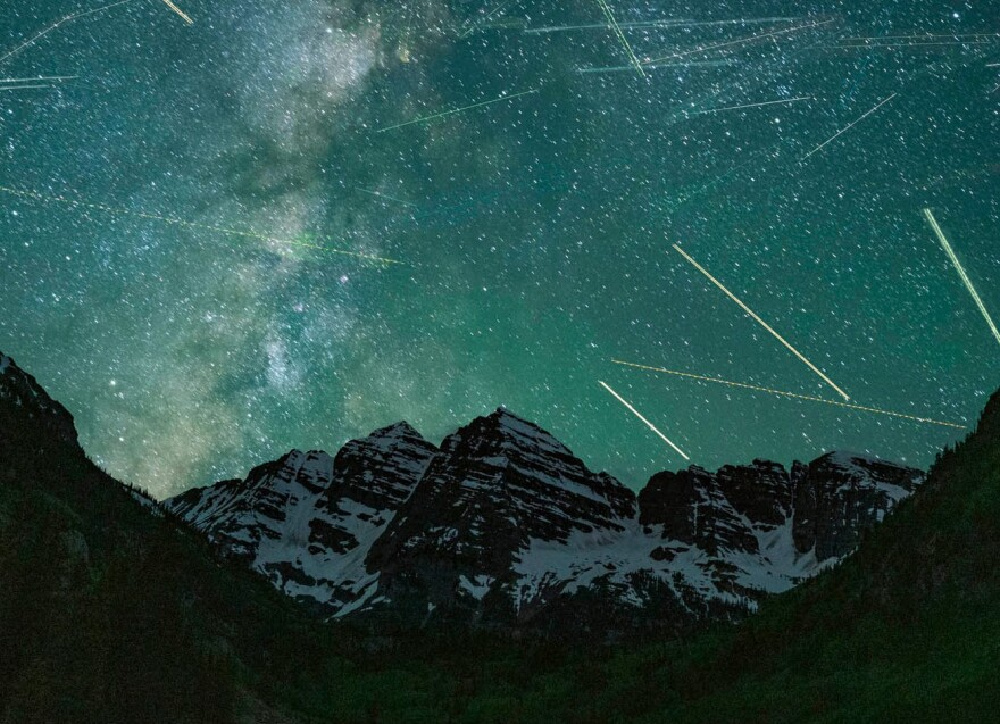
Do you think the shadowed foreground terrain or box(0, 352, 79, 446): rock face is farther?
box(0, 352, 79, 446): rock face

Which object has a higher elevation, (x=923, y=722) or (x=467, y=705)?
(x=467, y=705)

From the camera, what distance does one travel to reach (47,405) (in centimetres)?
7256

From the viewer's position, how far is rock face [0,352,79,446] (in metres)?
61.0

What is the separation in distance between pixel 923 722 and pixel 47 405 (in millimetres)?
70601

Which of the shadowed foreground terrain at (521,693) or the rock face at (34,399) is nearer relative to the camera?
the shadowed foreground terrain at (521,693)

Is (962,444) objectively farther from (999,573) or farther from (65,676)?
(65,676)

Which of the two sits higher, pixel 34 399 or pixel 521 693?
pixel 34 399

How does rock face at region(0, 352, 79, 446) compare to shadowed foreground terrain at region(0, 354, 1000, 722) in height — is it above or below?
above

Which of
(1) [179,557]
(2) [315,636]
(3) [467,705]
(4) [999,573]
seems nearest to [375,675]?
(2) [315,636]

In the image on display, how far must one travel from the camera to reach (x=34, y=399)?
2731 inches

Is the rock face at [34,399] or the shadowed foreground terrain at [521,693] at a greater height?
the rock face at [34,399]

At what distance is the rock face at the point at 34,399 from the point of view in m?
61.0

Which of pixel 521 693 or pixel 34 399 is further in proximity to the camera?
pixel 34 399

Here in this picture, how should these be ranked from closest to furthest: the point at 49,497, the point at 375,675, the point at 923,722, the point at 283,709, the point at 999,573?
the point at 923,722
the point at 999,573
the point at 49,497
the point at 283,709
the point at 375,675
